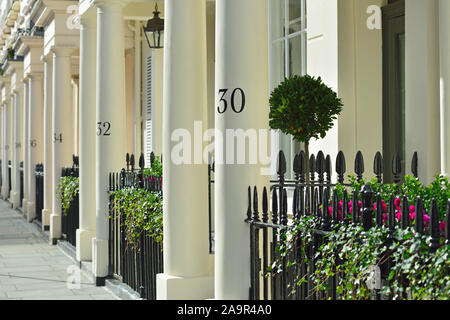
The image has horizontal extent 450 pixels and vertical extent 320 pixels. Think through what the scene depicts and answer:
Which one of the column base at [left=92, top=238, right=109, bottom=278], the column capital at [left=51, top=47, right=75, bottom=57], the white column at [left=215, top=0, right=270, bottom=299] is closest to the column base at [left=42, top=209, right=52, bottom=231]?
the column capital at [left=51, top=47, right=75, bottom=57]

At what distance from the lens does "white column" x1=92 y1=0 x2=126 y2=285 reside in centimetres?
1010

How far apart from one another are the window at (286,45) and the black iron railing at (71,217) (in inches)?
209

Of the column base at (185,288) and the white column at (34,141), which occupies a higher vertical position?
the white column at (34,141)

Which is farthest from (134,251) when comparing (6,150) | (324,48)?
(6,150)

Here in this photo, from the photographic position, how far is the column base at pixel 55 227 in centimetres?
1510

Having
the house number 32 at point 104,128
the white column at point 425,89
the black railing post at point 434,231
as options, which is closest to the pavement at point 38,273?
Result: the house number 32 at point 104,128

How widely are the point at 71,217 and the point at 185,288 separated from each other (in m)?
7.26

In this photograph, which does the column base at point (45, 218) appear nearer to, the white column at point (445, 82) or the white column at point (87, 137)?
the white column at point (87, 137)

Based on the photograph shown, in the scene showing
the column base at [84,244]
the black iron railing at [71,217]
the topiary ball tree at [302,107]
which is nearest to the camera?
the topiary ball tree at [302,107]

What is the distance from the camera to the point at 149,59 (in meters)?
15.6

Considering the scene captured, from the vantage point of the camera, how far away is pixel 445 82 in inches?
261

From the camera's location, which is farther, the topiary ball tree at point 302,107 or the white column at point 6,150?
the white column at point 6,150

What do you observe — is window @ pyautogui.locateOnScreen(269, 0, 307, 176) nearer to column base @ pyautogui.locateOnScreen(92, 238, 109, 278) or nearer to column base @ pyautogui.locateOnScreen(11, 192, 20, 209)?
column base @ pyautogui.locateOnScreen(92, 238, 109, 278)

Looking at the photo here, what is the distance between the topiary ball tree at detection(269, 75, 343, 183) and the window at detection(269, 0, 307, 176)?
1714mm
